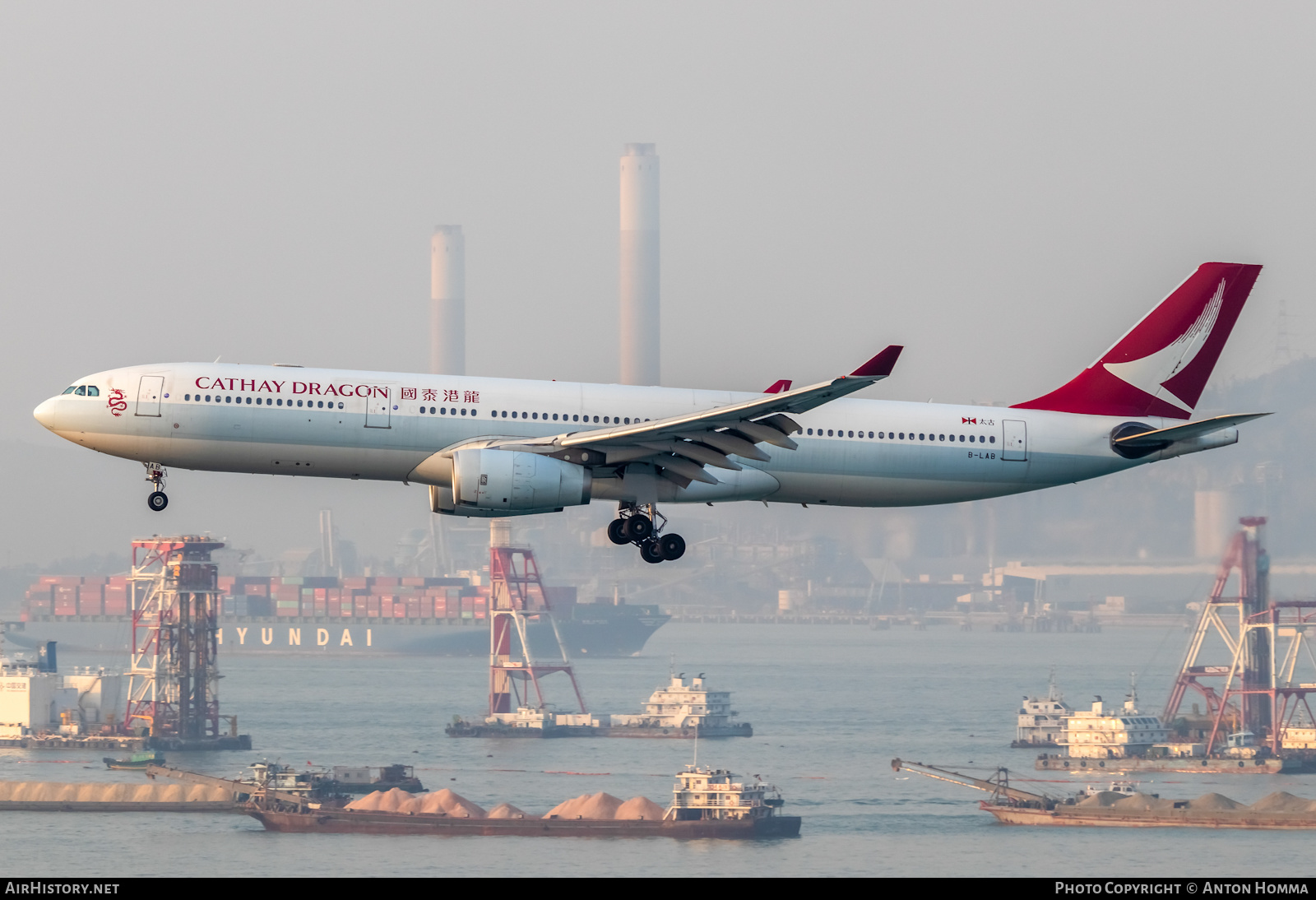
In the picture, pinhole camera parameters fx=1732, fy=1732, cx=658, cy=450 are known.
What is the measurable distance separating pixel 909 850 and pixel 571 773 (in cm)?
4809

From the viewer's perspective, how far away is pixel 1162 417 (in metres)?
55.8

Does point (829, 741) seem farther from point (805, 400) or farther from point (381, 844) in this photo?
point (805, 400)

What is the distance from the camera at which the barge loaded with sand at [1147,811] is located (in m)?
134

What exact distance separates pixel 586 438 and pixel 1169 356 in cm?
2029

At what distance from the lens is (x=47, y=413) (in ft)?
164

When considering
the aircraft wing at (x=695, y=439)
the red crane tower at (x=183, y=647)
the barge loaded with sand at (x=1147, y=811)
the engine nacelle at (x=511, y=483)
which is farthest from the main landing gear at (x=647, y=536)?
the red crane tower at (x=183, y=647)

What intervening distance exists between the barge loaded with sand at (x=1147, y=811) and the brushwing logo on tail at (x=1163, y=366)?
85.0 metres

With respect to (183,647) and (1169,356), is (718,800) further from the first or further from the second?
(1169,356)

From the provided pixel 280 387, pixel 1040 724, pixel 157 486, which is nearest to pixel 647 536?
pixel 280 387

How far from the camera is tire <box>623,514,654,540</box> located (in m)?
51.9

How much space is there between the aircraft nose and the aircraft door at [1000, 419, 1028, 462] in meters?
28.4

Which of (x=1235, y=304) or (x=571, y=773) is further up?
(x=1235, y=304)

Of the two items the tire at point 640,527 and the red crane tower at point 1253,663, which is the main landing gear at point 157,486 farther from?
the red crane tower at point 1253,663
